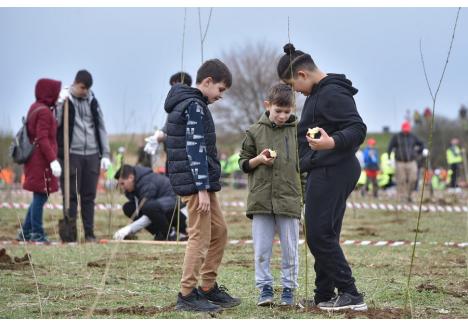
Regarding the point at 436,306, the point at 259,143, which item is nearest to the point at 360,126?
the point at 259,143

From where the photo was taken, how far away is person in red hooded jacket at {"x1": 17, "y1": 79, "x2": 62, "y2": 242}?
32.1 ft

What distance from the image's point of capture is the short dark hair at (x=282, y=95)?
5465 mm

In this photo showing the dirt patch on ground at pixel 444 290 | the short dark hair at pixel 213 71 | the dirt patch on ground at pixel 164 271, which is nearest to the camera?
the short dark hair at pixel 213 71

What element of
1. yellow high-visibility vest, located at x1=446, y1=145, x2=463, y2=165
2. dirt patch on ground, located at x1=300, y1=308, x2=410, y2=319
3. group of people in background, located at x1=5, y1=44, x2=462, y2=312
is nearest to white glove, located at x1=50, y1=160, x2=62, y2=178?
group of people in background, located at x1=5, y1=44, x2=462, y2=312

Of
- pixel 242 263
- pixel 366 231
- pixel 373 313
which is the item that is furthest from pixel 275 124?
pixel 366 231

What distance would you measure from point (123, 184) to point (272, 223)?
177 inches

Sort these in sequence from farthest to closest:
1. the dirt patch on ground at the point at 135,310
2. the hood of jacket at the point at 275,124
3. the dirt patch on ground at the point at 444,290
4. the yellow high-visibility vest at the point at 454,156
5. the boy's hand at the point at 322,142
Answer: the yellow high-visibility vest at the point at 454,156, the dirt patch on ground at the point at 444,290, the hood of jacket at the point at 275,124, the dirt patch on ground at the point at 135,310, the boy's hand at the point at 322,142

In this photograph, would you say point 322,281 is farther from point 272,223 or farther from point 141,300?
point 141,300

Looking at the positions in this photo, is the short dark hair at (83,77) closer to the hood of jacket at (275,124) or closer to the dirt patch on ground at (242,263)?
the dirt patch on ground at (242,263)

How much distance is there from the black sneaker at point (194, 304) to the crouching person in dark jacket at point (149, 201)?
457 centimetres

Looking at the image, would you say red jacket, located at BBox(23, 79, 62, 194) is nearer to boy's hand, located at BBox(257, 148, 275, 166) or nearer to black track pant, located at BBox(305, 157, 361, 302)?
boy's hand, located at BBox(257, 148, 275, 166)

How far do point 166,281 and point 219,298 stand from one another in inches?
48.3

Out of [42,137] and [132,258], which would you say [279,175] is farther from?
[42,137]

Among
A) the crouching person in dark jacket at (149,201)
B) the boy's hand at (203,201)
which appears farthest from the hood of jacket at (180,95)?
the crouching person in dark jacket at (149,201)
